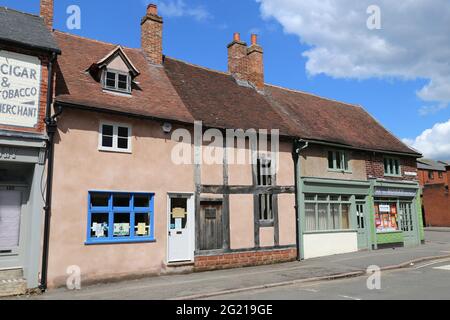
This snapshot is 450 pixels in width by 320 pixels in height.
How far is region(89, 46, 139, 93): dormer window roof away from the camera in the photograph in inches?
575

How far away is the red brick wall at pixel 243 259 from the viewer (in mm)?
15172

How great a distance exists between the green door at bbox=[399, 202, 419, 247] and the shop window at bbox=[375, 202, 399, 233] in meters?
0.67

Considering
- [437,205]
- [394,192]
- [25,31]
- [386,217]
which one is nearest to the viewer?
[25,31]

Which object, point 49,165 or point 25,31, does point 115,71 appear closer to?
point 25,31

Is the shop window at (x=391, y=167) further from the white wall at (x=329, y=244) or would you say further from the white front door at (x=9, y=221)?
the white front door at (x=9, y=221)

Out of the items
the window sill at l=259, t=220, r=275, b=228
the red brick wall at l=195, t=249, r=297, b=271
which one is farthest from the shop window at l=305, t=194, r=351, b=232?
the window sill at l=259, t=220, r=275, b=228

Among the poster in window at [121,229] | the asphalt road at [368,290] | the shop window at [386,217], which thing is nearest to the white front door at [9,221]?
the poster in window at [121,229]

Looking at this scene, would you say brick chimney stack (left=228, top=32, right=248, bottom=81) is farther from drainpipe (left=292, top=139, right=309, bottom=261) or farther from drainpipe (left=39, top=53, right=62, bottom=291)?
drainpipe (left=39, top=53, right=62, bottom=291)

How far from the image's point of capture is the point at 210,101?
18031 millimetres

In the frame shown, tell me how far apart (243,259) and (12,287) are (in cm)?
810

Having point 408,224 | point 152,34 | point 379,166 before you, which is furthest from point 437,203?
point 152,34

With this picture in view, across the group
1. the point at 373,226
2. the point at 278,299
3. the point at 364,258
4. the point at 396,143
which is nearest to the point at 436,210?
the point at 396,143

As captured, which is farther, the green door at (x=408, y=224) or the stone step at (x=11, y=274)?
the green door at (x=408, y=224)

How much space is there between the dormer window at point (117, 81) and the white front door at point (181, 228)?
420 centimetres
